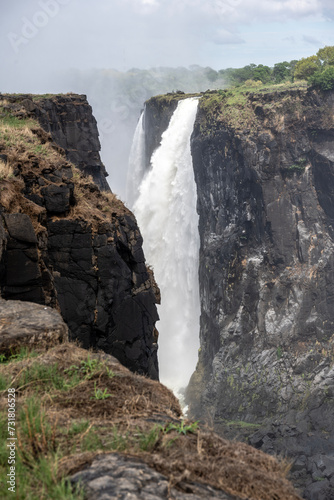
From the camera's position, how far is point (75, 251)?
14.3 m

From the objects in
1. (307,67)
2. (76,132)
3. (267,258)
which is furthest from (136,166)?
(76,132)

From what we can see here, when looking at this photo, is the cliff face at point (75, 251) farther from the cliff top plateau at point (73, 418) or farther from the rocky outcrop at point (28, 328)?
the rocky outcrop at point (28, 328)

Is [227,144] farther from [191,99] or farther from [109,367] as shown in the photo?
[109,367]

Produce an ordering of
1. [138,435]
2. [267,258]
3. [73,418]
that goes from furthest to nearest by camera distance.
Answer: [267,258]
[73,418]
[138,435]

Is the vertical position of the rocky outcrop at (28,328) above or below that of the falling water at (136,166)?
below

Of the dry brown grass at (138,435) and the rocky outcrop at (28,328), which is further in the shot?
the rocky outcrop at (28,328)

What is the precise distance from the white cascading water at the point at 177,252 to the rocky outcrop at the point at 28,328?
3903 centimetres

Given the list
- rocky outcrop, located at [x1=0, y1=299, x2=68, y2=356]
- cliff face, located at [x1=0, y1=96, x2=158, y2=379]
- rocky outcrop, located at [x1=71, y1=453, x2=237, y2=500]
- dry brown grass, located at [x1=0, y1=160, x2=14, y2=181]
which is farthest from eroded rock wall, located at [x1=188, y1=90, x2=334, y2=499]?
rocky outcrop, located at [x1=71, y1=453, x2=237, y2=500]

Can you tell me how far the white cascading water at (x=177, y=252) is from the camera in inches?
1842

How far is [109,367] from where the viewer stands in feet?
19.8

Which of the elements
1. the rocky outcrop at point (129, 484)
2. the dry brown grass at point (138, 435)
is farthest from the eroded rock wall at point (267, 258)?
the rocky outcrop at point (129, 484)

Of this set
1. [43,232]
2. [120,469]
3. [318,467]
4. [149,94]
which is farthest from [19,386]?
[149,94]

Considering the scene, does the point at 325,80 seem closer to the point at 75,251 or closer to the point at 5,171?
the point at 75,251

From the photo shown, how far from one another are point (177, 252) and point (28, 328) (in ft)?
133
